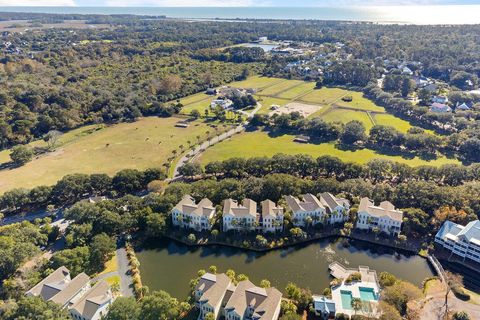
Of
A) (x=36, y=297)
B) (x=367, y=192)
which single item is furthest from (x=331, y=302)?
(x=36, y=297)

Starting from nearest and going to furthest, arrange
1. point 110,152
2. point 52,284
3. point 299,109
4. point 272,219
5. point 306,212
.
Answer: point 52,284
point 272,219
point 306,212
point 110,152
point 299,109

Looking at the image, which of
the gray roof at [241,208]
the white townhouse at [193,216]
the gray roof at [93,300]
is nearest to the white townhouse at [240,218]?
the gray roof at [241,208]

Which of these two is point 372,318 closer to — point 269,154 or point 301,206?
point 301,206

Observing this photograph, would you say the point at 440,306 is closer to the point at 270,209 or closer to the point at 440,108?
the point at 270,209

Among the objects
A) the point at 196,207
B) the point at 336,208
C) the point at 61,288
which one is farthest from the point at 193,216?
the point at 336,208

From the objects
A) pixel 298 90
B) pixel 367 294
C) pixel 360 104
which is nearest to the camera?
pixel 367 294

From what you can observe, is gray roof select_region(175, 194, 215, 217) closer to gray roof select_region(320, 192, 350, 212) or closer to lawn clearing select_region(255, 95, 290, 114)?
gray roof select_region(320, 192, 350, 212)

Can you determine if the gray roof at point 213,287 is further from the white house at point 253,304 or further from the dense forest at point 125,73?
the dense forest at point 125,73
